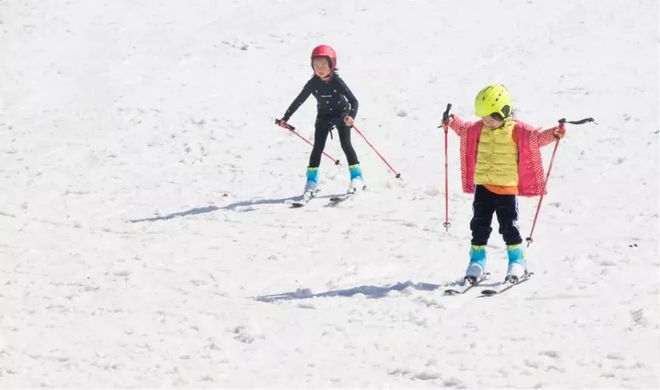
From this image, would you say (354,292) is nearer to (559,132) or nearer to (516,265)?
(516,265)

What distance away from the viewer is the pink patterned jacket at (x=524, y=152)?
28.9 feet

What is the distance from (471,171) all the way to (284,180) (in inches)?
203

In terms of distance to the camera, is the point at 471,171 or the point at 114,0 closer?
the point at 471,171

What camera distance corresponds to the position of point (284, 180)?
14039mm

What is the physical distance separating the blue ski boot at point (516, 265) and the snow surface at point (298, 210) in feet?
0.66

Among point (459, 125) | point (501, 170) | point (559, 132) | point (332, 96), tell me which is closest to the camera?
point (559, 132)

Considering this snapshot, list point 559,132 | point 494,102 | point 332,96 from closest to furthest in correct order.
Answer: point 559,132 < point 494,102 < point 332,96

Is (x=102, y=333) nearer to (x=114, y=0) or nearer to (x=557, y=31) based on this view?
(x=557, y=31)

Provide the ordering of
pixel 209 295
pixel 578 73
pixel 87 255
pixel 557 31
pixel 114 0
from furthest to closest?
pixel 114 0 < pixel 557 31 < pixel 578 73 < pixel 87 255 < pixel 209 295

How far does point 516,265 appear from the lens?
29.3 feet

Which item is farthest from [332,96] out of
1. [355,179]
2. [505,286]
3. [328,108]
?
[505,286]

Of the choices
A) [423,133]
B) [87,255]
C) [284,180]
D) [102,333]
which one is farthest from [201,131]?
[102,333]

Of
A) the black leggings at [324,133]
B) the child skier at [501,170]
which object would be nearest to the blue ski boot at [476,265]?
the child skier at [501,170]

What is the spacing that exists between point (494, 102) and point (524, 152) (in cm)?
58
